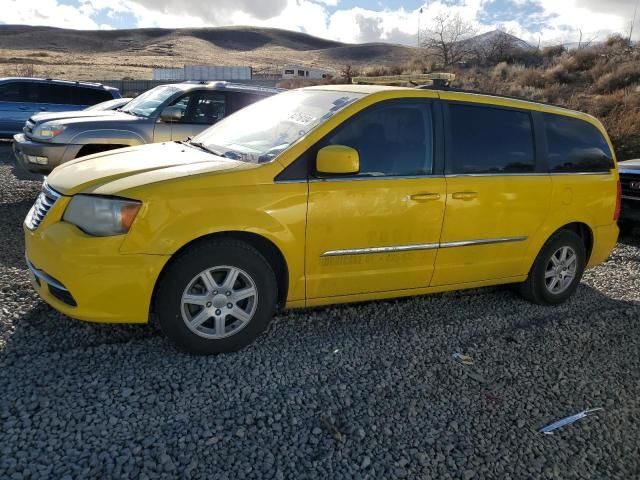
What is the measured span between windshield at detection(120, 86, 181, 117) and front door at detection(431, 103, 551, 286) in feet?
17.1

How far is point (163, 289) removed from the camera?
3.47 meters

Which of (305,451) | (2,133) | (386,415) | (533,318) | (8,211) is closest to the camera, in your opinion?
(305,451)

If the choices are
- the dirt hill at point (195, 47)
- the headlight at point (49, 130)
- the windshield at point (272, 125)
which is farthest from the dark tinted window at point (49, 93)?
the dirt hill at point (195, 47)

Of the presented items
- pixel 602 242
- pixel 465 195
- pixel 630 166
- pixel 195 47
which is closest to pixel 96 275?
pixel 465 195

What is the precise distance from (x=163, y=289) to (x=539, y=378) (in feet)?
8.49

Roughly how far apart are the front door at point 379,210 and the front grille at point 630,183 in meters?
4.91

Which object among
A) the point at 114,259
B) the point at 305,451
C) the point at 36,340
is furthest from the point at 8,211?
the point at 305,451

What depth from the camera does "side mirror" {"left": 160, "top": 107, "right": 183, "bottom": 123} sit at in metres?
7.83

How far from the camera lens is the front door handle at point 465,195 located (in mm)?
4289

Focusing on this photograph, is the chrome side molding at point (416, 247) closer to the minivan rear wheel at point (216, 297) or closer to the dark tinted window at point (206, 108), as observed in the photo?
the minivan rear wheel at point (216, 297)

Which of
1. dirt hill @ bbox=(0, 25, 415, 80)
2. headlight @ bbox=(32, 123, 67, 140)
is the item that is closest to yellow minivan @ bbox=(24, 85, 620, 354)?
headlight @ bbox=(32, 123, 67, 140)

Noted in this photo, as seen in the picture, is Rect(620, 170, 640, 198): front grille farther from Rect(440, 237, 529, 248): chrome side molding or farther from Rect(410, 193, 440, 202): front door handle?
Rect(410, 193, 440, 202): front door handle

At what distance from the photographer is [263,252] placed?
149 inches

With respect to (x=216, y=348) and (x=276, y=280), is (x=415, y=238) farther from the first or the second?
(x=216, y=348)
